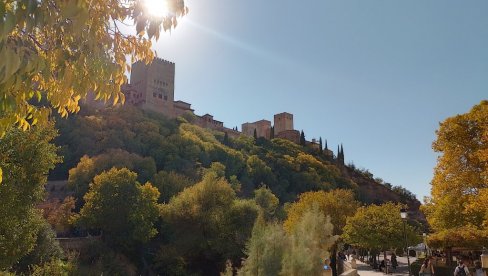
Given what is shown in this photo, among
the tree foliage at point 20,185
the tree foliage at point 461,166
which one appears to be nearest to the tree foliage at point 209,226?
the tree foliage at point 461,166

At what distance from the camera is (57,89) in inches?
193

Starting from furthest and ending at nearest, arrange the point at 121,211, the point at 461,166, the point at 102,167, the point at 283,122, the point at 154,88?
the point at 283,122 < the point at 154,88 < the point at 102,167 < the point at 121,211 < the point at 461,166

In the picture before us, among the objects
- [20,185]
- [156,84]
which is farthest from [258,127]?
[20,185]

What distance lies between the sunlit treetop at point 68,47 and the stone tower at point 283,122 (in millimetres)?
137505

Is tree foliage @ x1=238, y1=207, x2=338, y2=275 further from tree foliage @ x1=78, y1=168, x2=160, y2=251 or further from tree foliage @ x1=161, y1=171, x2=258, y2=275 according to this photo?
tree foliage @ x1=78, y1=168, x2=160, y2=251

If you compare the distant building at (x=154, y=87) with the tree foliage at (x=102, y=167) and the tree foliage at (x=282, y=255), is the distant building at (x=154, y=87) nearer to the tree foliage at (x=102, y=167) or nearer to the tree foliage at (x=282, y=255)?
the tree foliage at (x=102, y=167)

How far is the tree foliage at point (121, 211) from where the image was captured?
39719mm

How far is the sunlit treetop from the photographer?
9.77ft

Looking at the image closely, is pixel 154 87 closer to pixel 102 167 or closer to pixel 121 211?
pixel 102 167

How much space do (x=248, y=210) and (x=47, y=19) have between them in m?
36.0

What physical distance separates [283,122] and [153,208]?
104 m

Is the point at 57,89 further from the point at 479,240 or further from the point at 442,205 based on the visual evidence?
the point at 442,205

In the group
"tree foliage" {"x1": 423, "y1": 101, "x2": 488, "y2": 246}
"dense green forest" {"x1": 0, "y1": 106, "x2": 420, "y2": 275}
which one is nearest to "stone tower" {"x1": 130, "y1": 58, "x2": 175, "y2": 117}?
"dense green forest" {"x1": 0, "y1": 106, "x2": 420, "y2": 275}

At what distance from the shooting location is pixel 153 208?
4278 cm
